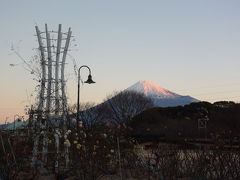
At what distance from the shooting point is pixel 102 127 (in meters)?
8.31

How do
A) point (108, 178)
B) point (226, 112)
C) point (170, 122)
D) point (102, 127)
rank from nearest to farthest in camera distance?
point (108, 178) → point (102, 127) → point (226, 112) → point (170, 122)

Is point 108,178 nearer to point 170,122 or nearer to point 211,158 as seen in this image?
point 211,158

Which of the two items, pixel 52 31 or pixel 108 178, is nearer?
pixel 108 178

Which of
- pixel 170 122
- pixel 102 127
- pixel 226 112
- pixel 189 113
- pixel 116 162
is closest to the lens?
pixel 116 162

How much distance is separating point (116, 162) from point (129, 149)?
0.59m

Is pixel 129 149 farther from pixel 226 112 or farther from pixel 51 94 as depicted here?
pixel 226 112

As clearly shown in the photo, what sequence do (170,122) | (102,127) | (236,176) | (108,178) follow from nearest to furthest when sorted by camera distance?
1. (236,176)
2. (108,178)
3. (102,127)
4. (170,122)

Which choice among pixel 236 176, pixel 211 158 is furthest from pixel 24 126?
pixel 236 176

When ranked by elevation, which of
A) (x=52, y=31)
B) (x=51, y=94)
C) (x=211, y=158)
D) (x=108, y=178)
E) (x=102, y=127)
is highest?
(x=52, y=31)

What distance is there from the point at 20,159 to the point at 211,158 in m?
3.88

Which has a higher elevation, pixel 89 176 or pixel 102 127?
pixel 102 127

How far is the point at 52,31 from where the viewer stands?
882 cm

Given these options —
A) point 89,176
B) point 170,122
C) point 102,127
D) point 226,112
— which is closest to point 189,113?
point 170,122

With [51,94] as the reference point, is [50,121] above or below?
below
